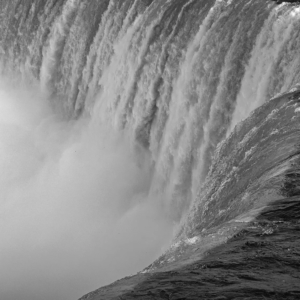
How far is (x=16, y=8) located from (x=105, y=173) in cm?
814

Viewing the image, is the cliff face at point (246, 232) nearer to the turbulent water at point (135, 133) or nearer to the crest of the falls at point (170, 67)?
the turbulent water at point (135, 133)

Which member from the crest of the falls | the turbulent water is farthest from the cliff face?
the crest of the falls

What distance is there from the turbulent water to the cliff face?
0.11 ft

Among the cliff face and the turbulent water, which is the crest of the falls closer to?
the turbulent water

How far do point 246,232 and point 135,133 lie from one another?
9504mm

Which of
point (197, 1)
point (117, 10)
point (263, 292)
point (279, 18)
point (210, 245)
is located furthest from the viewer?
point (117, 10)

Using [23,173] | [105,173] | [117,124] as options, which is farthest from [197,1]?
[23,173]

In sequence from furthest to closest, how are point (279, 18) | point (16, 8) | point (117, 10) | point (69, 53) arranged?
1. point (16, 8)
2. point (69, 53)
3. point (117, 10)
4. point (279, 18)

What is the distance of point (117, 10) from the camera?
15656 millimetres

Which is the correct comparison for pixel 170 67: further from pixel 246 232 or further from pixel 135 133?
pixel 246 232

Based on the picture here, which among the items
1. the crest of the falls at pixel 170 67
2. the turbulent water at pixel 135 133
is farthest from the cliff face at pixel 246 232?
the crest of the falls at pixel 170 67

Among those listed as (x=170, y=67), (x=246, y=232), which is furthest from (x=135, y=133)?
(x=246, y=232)

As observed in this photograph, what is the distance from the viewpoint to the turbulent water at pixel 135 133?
7.54 metres

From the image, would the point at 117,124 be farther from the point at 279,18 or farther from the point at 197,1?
the point at 279,18
